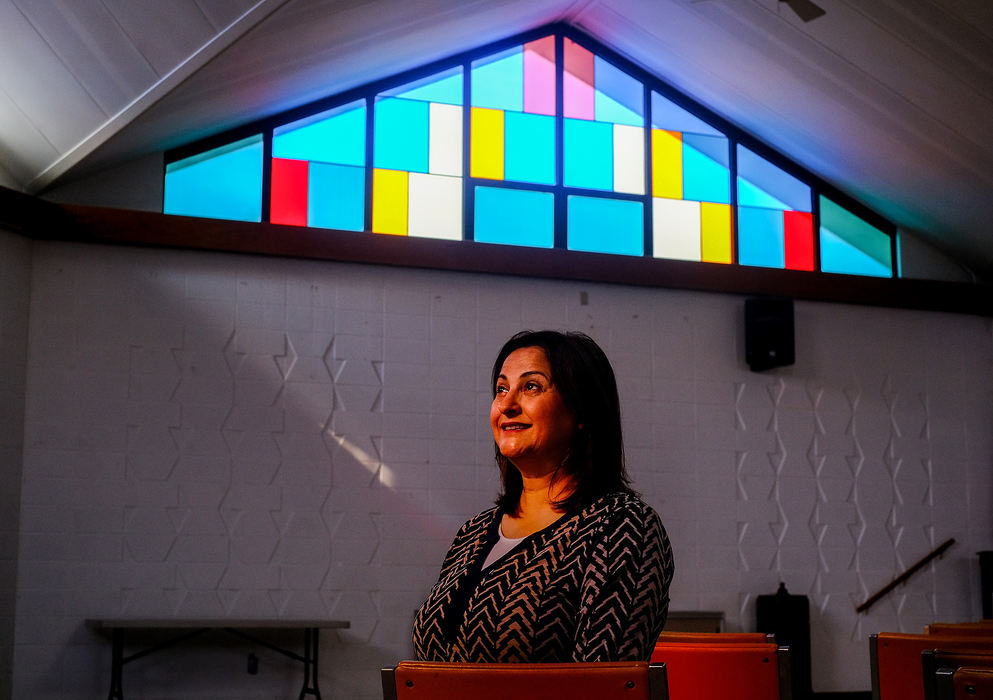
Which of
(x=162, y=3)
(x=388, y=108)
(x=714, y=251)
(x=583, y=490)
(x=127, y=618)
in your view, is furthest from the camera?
(x=714, y=251)

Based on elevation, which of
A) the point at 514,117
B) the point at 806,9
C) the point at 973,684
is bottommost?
the point at 973,684

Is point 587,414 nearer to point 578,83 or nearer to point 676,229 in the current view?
point 676,229

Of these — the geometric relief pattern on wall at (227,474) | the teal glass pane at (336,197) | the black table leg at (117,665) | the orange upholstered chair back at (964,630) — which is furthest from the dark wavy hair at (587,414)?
the teal glass pane at (336,197)

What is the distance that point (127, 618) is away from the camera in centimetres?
640

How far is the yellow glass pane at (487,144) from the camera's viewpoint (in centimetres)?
755

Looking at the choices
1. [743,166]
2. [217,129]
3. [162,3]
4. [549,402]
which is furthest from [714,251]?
[549,402]

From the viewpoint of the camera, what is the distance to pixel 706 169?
26.6 ft

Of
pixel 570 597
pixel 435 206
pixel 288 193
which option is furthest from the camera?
pixel 435 206

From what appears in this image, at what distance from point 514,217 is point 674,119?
1516 millimetres

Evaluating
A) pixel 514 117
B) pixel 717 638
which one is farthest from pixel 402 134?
pixel 717 638

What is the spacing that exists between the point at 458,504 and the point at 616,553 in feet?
17.8

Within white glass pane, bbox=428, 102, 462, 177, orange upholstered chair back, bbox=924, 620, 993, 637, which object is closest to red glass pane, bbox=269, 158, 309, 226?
white glass pane, bbox=428, 102, 462, 177

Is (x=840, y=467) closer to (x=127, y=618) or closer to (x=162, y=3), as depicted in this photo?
(x=127, y=618)

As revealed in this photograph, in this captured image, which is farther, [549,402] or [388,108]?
[388,108]
